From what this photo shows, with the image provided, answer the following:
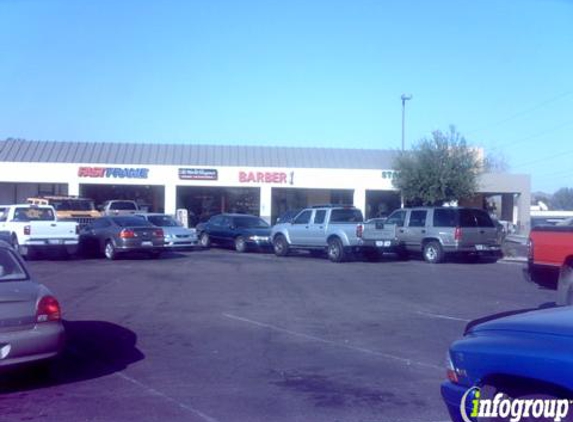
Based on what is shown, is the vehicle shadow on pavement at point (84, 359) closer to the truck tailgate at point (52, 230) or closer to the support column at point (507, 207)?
the truck tailgate at point (52, 230)

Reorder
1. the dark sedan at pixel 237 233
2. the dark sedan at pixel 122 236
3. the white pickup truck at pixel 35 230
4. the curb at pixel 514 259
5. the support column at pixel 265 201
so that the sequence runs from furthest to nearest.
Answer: the support column at pixel 265 201 < the dark sedan at pixel 237 233 < the curb at pixel 514 259 < the dark sedan at pixel 122 236 < the white pickup truck at pixel 35 230

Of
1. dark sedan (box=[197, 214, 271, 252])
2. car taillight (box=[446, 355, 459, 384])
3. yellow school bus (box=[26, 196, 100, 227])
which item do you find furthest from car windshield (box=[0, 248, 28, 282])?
yellow school bus (box=[26, 196, 100, 227])

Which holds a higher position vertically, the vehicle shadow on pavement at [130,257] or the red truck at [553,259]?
the red truck at [553,259]

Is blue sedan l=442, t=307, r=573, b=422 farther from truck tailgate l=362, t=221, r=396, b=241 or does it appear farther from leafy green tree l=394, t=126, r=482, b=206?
leafy green tree l=394, t=126, r=482, b=206

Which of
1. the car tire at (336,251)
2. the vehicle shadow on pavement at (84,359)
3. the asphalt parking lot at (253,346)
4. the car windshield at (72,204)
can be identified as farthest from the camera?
the car windshield at (72,204)

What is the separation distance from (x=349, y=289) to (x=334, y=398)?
9390mm

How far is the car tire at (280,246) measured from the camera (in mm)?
27531

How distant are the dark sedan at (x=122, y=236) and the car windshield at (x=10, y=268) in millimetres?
16000

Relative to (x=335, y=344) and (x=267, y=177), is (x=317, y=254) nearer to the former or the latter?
(x=267, y=177)

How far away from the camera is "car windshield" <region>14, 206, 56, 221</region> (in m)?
24.2

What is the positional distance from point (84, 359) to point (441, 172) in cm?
3120

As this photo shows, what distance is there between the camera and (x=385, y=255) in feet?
94.1

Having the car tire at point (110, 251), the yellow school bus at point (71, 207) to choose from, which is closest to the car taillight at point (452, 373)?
the car tire at point (110, 251)

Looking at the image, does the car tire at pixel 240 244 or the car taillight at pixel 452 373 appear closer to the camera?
the car taillight at pixel 452 373
